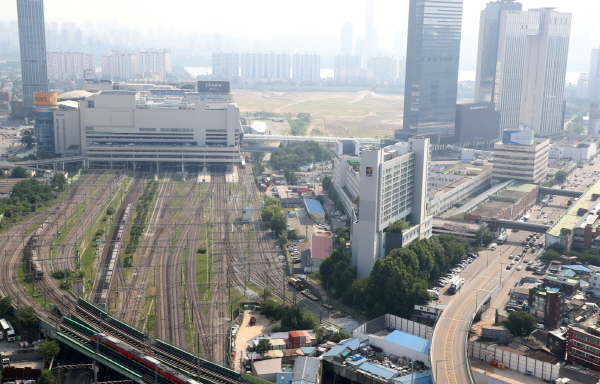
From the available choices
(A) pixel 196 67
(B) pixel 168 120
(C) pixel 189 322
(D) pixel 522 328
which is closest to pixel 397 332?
(D) pixel 522 328

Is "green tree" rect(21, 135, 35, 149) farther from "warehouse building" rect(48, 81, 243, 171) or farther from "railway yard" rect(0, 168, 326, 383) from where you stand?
"railway yard" rect(0, 168, 326, 383)

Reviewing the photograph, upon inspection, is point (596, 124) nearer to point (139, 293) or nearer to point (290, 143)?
point (290, 143)

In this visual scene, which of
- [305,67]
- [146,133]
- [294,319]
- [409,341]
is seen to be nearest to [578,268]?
[409,341]

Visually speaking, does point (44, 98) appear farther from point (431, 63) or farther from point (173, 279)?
point (431, 63)

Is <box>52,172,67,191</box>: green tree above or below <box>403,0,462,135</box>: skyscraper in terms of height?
below

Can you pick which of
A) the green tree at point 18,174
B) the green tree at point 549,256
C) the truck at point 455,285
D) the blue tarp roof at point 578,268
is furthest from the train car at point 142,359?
the green tree at point 18,174

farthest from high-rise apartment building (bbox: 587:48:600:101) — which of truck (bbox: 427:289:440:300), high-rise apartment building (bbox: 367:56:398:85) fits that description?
truck (bbox: 427:289:440:300)
